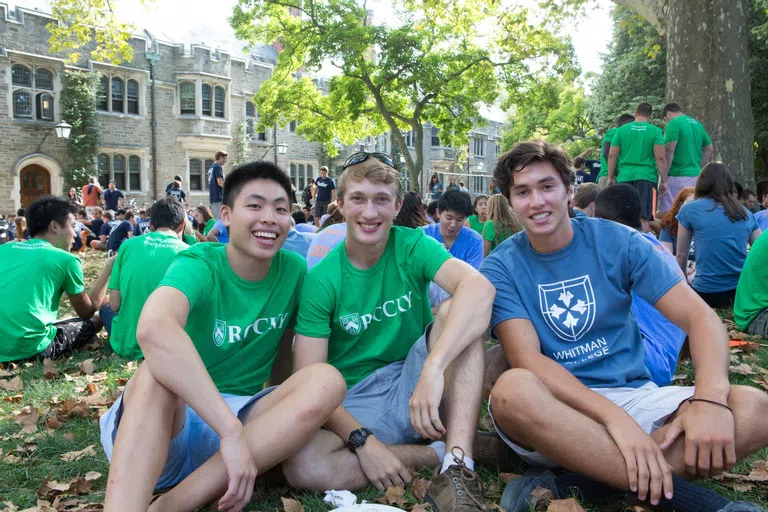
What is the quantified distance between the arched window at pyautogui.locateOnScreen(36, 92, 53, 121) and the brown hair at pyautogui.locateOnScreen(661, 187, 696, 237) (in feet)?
88.0

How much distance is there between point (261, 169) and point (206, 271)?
2.10 feet

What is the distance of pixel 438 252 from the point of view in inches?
133

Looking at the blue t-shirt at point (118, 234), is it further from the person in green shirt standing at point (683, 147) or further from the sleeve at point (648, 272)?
the sleeve at point (648, 272)

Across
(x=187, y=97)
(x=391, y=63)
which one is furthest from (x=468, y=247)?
(x=187, y=97)

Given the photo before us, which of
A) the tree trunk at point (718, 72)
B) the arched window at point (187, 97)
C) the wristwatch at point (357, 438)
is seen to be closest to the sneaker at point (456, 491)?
the wristwatch at point (357, 438)

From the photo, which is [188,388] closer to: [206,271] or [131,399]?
[131,399]

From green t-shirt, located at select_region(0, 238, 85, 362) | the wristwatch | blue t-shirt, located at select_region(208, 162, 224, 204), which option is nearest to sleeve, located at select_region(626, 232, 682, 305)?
the wristwatch

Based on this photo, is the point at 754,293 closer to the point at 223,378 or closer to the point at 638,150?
the point at 638,150

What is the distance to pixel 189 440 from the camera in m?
2.97

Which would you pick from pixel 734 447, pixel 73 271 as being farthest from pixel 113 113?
pixel 734 447

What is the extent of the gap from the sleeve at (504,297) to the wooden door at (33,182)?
2833cm

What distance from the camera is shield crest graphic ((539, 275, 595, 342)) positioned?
2.99 metres

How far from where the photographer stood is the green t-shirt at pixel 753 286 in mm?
5293

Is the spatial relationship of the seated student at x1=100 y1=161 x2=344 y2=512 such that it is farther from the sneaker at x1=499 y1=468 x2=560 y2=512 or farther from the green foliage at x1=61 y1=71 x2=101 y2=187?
the green foliage at x1=61 y1=71 x2=101 y2=187
